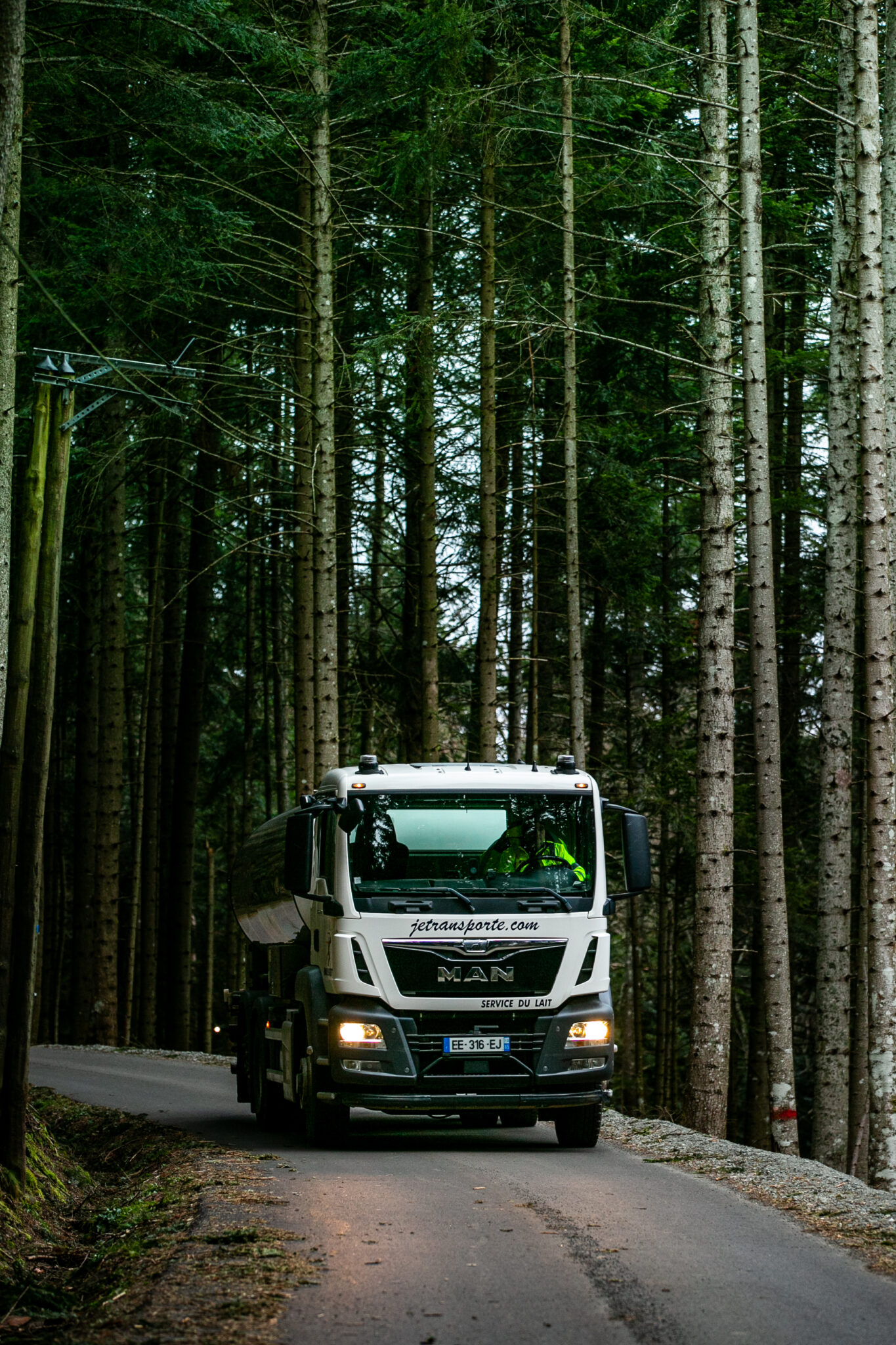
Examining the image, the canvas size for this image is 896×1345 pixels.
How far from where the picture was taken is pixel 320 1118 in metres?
12.7

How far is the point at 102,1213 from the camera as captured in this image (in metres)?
10.1

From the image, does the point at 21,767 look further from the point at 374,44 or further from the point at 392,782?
the point at 374,44

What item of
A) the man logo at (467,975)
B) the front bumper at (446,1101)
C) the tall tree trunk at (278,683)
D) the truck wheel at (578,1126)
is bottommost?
the truck wheel at (578,1126)

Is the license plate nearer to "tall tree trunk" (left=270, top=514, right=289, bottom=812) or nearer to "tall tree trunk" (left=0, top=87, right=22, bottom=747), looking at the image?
"tall tree trunk" (left=0, top=87, right=22, bottom=747)

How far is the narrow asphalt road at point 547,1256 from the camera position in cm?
644

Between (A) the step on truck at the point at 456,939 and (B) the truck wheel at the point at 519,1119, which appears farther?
(B) the truck wheel at the point at 519,1119

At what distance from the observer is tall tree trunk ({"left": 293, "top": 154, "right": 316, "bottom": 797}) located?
21.1m

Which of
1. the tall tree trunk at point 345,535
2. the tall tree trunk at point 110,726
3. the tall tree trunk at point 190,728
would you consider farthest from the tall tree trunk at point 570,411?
the tall tree trunk at point 190,728

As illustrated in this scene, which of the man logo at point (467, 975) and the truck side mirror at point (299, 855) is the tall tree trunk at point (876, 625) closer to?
the man logo at point (467, 975)

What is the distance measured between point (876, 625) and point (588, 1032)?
582 cm

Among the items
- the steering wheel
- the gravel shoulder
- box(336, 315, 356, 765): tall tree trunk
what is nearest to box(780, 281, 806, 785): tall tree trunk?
box(336, 315, 356, 765): tall tree trunk

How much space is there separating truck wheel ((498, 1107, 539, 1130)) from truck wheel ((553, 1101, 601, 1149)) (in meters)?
0.26

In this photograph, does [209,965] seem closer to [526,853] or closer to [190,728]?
[190,728]

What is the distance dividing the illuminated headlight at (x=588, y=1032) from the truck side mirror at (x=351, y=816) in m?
2.25
